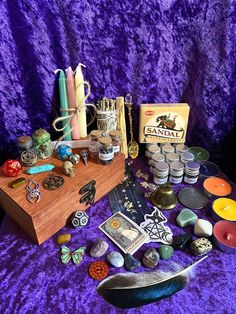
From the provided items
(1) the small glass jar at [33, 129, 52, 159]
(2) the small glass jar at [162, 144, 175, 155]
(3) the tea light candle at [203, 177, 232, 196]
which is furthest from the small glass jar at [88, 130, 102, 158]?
(3) the tea light candle at [203, 177, 232, 196]

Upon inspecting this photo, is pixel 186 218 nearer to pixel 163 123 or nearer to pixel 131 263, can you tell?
pixel 131 263

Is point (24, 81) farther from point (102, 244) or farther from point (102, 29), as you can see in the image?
point (102, 244)

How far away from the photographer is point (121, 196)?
807mm

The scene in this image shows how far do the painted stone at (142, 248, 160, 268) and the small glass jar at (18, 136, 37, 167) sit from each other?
0.38 meters

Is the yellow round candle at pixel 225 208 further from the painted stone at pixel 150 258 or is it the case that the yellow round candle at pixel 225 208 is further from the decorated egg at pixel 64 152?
the decorated egg at pixel 64 152

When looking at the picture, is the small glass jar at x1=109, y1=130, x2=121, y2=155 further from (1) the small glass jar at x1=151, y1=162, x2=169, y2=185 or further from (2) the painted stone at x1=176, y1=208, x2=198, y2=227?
(2) the painted stone at x1=176, y1=208, x2=198, y2=227

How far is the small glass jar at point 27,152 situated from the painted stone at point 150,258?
38 cm

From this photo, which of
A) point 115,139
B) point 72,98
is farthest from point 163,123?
point 72,98

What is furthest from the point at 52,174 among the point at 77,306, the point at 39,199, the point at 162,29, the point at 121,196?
the point at 162,29

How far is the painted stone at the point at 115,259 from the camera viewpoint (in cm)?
63

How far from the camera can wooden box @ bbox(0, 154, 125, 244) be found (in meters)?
0.64

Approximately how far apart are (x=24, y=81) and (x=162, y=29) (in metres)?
0.41

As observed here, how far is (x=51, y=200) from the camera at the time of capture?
656 millimetres

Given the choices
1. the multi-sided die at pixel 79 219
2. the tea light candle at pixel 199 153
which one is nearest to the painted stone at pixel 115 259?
the multi-sided die at pixel 79 219
